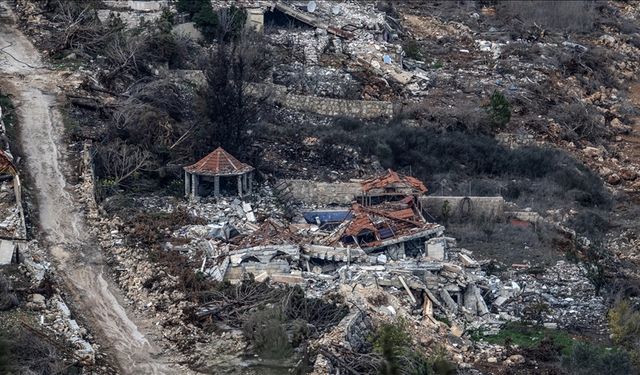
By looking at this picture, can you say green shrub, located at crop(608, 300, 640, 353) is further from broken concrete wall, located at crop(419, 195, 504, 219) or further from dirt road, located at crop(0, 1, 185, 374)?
dirt road, located at crop(0, 1, 185, 374)

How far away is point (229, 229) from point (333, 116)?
10.8m

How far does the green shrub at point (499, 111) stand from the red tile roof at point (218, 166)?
10.2 meters

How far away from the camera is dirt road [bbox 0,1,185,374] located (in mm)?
23562

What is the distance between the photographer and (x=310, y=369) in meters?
22.7

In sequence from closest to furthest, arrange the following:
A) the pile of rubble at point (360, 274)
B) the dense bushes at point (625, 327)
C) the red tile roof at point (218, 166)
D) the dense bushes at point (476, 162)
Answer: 1. the pile of rubble at point (360, 274)
2. the dense bushes at point (625, 327)
3. the red tile roof at point (218, 166)
4. the dense bushes at point (476, 162)

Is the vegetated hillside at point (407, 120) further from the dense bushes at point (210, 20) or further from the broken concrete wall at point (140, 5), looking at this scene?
the broken concrete wall at point (140, 5)

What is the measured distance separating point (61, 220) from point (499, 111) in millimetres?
14780

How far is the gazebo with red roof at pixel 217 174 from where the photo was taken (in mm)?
30172

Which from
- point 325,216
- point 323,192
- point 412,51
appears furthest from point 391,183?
point 412,51

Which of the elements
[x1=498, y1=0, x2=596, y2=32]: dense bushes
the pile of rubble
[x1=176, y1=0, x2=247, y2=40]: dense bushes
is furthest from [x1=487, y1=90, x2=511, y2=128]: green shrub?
[x1=498, y1=0, x2=596, y2=32]: dense bushes

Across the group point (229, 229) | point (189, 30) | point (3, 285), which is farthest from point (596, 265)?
point (189, 30)

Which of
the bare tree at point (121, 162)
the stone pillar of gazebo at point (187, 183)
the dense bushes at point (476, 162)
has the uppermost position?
the bare tree at point (121, 162)

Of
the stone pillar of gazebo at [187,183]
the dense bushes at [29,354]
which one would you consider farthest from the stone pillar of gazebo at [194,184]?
the dense bushes at [29,354]

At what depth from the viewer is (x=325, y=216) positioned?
100 feet
